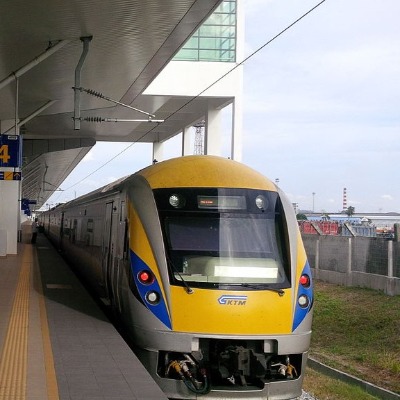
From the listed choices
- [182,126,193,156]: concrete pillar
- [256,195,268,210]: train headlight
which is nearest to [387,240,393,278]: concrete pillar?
[256,195,268,210]: train headlight

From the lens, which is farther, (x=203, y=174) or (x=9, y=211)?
(x=9, y=211)

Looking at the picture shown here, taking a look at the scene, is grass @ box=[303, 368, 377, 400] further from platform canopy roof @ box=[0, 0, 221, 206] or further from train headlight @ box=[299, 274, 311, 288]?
platform canopy roof @ box=[0, 0, 221, 206]

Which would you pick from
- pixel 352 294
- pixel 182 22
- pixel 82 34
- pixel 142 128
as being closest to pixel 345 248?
pixel 352 294

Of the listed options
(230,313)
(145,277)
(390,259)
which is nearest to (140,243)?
(145,277)

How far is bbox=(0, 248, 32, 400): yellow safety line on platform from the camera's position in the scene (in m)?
5.91

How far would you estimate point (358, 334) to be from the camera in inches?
534

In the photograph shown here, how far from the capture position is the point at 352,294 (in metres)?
17.0

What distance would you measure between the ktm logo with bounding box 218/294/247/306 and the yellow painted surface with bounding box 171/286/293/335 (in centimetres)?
2

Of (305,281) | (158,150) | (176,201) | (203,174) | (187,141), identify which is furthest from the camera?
(158,150)

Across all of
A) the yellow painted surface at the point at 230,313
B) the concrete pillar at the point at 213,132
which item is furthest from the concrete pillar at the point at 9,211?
the yellow painted surface at the point at 230,313

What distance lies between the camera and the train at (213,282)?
7.06 meters

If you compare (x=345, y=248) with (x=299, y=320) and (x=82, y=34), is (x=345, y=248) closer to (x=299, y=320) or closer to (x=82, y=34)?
(x=82, y=34)

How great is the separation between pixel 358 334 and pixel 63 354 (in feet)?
25.7

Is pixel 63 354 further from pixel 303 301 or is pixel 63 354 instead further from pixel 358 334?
pixel 358 334
